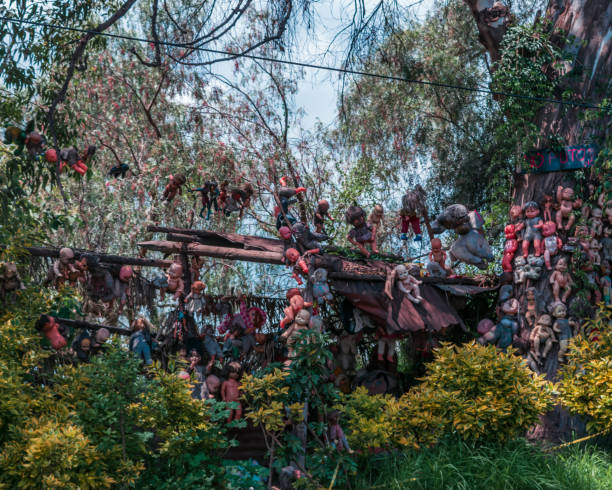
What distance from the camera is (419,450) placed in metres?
6.38

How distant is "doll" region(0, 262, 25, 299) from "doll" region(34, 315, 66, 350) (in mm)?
377

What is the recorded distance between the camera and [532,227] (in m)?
8.95

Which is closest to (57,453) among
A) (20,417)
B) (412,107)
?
(20,417)

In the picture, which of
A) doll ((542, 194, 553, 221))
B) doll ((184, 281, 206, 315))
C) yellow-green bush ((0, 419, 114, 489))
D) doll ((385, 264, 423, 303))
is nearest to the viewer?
yellow-green bush ((0, 419, 114, 489))

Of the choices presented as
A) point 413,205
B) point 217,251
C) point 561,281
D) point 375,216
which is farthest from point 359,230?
point 561,281

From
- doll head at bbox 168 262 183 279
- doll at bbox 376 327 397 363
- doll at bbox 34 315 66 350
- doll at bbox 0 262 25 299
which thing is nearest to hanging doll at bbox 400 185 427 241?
doll at bbox 376 327 397 363

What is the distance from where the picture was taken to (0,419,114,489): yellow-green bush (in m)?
4.48

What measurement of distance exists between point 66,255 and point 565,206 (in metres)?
6.30

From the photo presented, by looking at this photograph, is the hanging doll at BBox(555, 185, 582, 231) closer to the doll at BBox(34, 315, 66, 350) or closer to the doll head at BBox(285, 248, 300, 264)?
the doll head at BBox(285, 248, 300, 264)

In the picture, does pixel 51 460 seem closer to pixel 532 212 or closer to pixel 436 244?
pixel 436 244

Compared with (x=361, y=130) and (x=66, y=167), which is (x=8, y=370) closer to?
(x=66, y=167)

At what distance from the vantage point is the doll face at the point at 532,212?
29.2 ft

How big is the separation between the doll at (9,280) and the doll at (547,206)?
664 centimetres

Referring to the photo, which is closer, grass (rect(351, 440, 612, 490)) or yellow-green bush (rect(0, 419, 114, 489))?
yellow-green bush (rect(0, 419, 114, 489))
